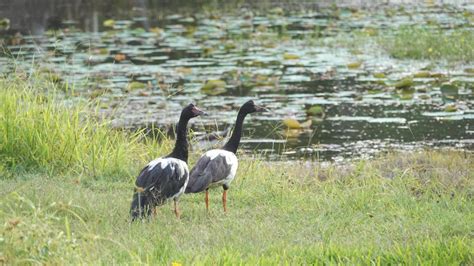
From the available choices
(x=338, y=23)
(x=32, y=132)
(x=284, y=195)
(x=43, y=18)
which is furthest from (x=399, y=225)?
(x=43, y=18)

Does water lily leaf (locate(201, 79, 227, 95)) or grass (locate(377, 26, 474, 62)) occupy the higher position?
grass (locate(377, 26, 474, 62))

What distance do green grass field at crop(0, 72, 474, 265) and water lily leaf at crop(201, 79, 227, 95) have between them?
5.28 m

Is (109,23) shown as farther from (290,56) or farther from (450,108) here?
(450,108)

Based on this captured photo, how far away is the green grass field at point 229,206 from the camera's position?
608cm

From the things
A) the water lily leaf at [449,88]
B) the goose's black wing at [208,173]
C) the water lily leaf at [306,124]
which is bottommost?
the water lily leaf at [306,124]

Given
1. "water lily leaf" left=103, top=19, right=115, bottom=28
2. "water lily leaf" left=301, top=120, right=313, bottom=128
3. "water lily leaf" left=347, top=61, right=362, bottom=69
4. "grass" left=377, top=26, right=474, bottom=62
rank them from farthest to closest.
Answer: "water lily leaf" left=103, top=19, right=115, bottom=28, "grass" left=377, top=26, right=474, bottom=62, "water lily leaf" left=347, top=61, right=362, bottom=69, "water lily leaf" left=301, top=120, right=313, bottom=128

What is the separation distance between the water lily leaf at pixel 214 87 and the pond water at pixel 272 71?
3cm

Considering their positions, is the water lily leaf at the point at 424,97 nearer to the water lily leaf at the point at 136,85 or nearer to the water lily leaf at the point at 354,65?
the water lily leaf at the point at 354,65

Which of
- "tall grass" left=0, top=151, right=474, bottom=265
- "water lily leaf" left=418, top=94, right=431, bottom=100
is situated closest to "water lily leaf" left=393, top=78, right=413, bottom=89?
"water lily leaf" left=418, top=94, right=431, bottom=100

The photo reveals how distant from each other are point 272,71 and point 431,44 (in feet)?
12.3

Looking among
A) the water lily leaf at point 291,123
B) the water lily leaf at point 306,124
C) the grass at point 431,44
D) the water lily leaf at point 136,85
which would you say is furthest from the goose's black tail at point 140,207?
the grass at point 431,44

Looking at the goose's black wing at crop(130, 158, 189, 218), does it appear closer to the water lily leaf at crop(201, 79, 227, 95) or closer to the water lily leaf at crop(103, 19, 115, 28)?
the water lily leaf at crop(201, 79, 227, 95)

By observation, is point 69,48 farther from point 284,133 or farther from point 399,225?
point 399,225

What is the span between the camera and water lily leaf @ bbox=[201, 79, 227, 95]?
1639cm
